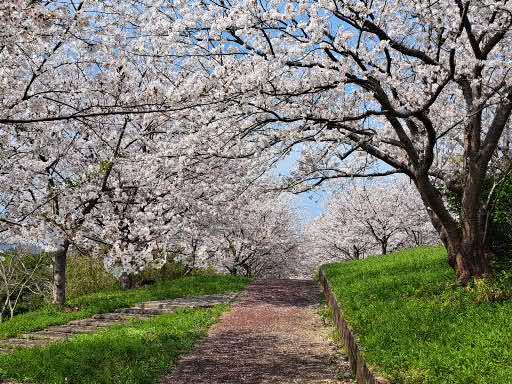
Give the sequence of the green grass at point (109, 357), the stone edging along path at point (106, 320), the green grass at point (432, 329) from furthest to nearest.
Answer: the stone edging along path at point (106, 320), the green grass at point (109, 357), the green grass at point (432, 329)

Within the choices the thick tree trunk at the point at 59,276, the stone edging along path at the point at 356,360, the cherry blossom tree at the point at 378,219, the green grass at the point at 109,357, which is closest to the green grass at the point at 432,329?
the stone edging along path at the point at 356,360

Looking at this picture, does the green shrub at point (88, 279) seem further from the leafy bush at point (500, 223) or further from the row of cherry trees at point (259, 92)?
the leafy bush at point (500, 223)

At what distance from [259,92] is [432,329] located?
15.6 ft

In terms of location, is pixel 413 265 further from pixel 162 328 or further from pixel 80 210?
pixel 80 210

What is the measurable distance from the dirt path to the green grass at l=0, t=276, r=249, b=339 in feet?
12.8

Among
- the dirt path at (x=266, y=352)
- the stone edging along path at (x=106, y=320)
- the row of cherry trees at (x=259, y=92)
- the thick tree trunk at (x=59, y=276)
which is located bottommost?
the dirt path at (x=266, y=352)

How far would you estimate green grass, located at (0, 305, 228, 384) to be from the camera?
8445 mm

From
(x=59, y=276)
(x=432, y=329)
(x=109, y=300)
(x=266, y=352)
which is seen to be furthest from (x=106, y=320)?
(x=432, y=329)

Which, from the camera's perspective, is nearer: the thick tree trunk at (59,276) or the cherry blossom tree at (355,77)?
the cherry blossom tree at (355,77)

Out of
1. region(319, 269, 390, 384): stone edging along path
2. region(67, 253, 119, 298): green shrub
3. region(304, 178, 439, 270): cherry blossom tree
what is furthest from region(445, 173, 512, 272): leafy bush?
region(304, 178, 439, 270): cherry blossom tree

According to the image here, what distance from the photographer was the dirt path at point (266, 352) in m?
8.56

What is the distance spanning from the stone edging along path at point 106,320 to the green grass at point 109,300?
0.34 meters

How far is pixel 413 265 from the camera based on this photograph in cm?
1712

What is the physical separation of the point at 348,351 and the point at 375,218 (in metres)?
32.6
